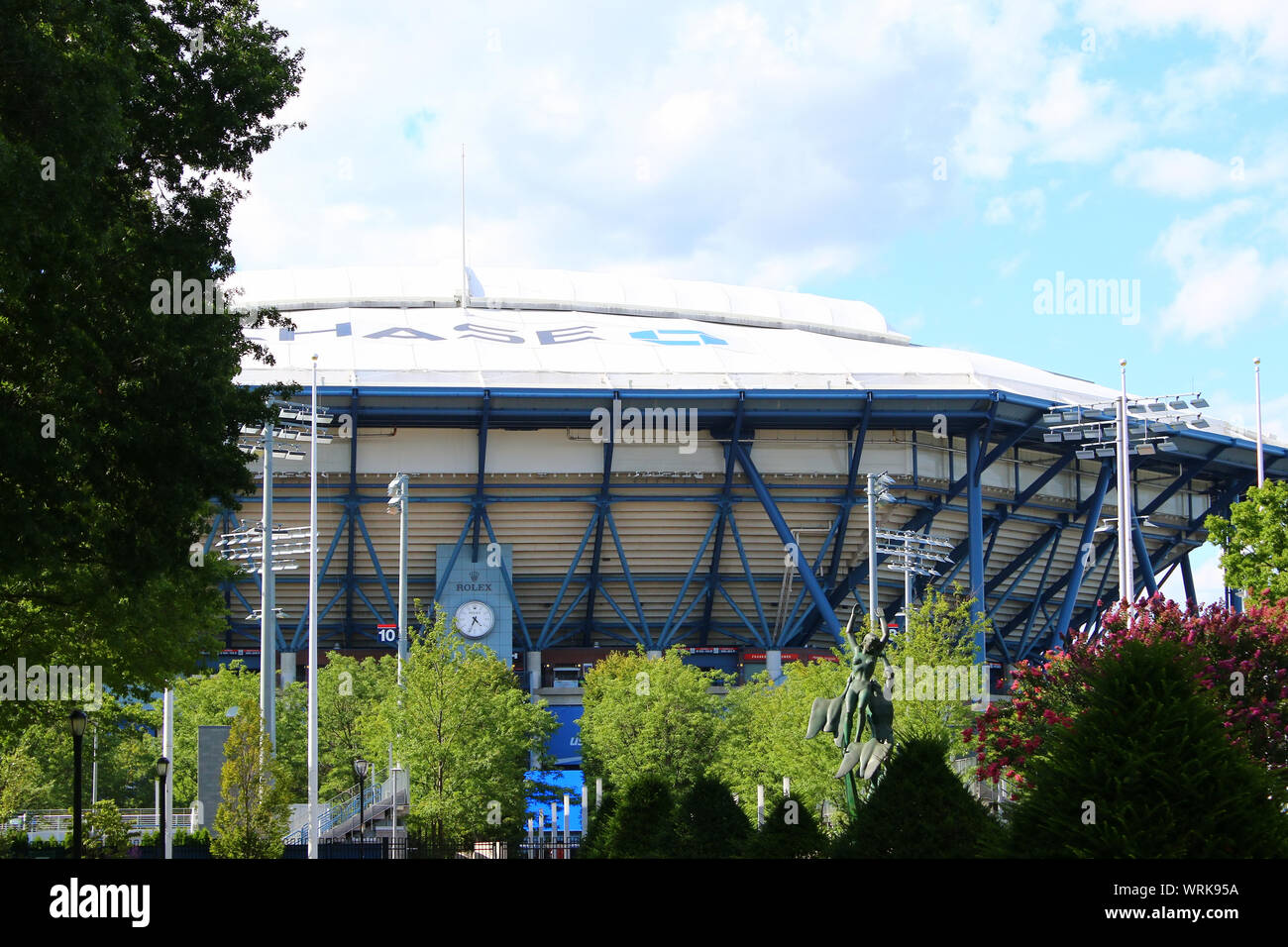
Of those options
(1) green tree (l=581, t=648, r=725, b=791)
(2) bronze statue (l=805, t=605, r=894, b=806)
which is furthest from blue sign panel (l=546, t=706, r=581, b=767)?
(2) bronze statue (l=805, t=605, r=894, b=806)

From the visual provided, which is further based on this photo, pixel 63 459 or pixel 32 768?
pixel 32 768

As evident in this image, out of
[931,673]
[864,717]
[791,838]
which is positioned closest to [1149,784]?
[791,838]

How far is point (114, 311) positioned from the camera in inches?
889

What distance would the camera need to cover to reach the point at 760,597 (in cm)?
6831

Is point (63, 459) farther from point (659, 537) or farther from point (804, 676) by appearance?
point (659, 537)

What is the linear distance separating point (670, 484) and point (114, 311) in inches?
1594

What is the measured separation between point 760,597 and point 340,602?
1868 cm

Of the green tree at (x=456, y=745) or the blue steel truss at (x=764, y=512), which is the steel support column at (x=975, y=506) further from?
the green tree at (x=456, y=745)

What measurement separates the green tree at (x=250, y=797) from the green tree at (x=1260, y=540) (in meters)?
25.3

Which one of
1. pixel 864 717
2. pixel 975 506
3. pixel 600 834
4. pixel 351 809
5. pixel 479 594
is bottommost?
pixel 351 809

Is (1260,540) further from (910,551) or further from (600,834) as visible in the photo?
(600,834)

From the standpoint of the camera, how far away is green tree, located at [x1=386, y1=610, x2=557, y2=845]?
4244 cm
